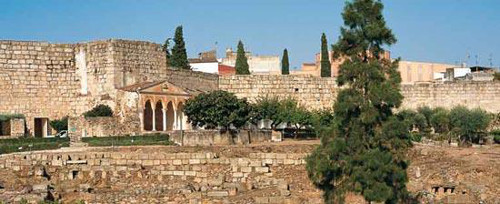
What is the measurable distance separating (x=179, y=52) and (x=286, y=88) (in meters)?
6.67

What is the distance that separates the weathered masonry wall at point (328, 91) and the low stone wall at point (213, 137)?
718 cm

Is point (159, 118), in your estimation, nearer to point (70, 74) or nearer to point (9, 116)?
point (70, 74)

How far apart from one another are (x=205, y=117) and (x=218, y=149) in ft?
15.7

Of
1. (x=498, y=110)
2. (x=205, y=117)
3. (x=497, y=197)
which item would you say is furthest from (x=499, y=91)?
(x=497, y=197)

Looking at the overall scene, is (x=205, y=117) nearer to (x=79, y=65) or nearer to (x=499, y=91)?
(x=79, y=65)

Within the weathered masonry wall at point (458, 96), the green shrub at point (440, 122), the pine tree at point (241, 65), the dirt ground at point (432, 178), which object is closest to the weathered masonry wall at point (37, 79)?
the dirt ground at point (432, 178)

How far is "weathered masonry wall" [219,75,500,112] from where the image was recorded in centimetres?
3947

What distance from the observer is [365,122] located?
16906 millimetres

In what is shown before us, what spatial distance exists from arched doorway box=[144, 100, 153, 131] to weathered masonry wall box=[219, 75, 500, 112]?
691 cm

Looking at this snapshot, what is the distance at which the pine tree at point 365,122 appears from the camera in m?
16.7

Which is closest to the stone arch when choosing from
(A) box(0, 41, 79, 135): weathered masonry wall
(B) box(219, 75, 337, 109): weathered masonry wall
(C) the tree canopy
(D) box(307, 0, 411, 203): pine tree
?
(C) the tree canopy

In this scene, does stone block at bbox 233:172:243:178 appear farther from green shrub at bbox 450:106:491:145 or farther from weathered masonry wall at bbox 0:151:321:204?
green shrub at bbox 450:106:491:145

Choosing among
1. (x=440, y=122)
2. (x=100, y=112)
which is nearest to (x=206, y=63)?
(x=440, y=122)

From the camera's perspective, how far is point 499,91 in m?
40.9
